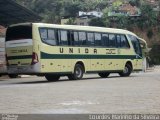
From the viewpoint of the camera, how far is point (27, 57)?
23609mm

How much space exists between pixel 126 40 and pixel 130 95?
53.3 ft

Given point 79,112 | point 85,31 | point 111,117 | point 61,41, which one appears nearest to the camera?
point 111,117

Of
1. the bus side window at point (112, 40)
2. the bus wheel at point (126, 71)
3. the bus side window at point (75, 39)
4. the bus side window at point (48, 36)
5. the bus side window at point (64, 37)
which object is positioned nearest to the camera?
the bus side window at point (48, 36)

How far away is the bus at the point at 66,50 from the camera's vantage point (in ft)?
77.4

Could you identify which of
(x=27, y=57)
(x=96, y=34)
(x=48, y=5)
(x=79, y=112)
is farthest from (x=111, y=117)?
(x=48, y=5)

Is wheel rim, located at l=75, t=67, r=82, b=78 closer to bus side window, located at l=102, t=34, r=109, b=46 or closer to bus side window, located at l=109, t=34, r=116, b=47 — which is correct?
bus side window, located at l=102, t=34, r=109, b=46

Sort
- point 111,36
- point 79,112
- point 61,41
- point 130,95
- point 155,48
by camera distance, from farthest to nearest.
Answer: point 155,48, point 111,36, point 61,41, point 130,95, point 79,112

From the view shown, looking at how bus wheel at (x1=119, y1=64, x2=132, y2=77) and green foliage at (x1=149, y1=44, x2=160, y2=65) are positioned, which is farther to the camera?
green foliage at (x1=149, y1=44, x2=160, y2=65)

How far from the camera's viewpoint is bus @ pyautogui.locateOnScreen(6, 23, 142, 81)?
23.6m

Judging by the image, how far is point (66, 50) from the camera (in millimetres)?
25391

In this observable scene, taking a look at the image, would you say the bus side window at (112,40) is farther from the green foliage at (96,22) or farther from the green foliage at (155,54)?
the green foliage at (96,22)

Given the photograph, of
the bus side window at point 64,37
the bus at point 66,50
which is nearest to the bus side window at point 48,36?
the bus at point 66,50

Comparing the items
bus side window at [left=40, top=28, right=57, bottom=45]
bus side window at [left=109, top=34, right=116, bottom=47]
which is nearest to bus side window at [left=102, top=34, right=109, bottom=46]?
bus side window at [left=109, top=34, right=116, bottom=47]

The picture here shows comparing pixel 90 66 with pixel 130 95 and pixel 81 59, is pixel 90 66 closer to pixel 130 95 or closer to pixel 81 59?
pixel 81 59
